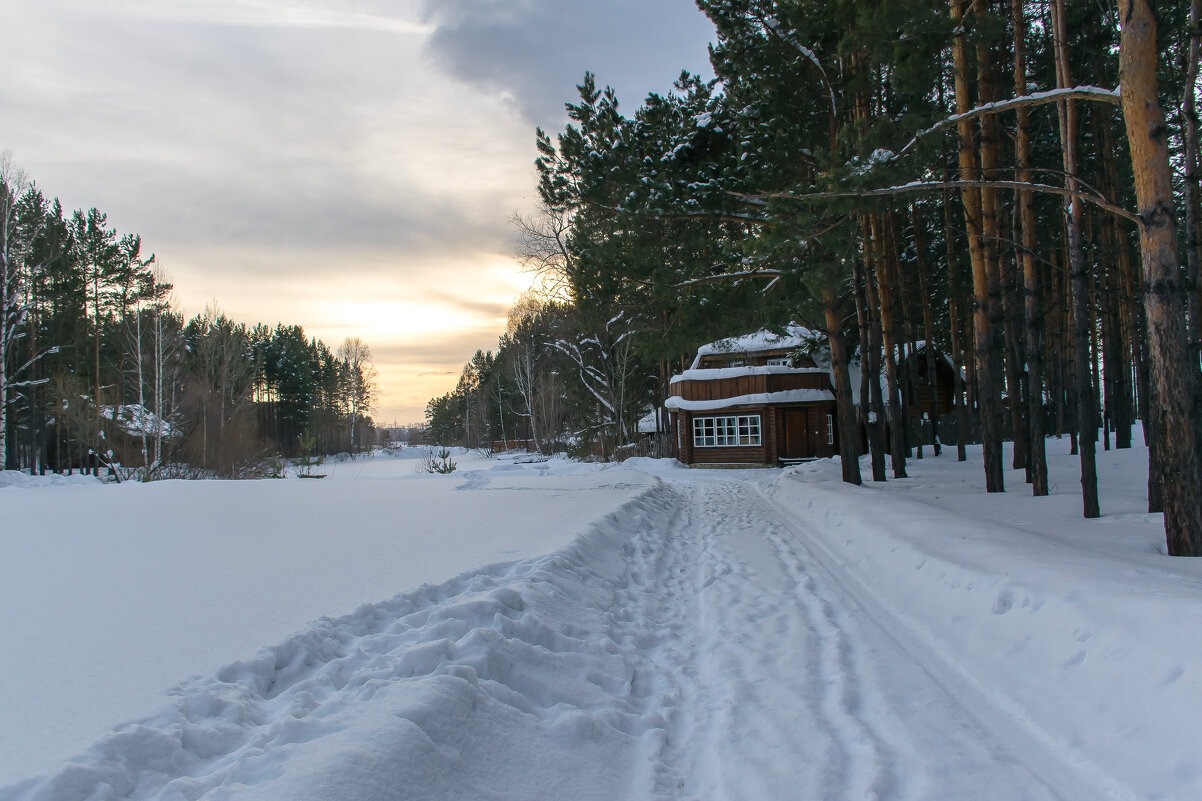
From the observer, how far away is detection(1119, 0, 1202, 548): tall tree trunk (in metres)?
5.59

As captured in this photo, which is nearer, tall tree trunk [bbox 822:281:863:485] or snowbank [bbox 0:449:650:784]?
snowbank [bbox 0:449:650:784]

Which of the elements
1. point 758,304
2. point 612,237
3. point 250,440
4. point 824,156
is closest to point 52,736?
point 824,156

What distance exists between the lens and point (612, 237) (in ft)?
42.3

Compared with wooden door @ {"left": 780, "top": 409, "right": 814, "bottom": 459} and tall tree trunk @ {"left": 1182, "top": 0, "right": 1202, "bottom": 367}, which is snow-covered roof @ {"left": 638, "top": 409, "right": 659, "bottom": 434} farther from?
tall tree trunk @ {"left": 1182, "top": 0, "right": 1202, "bottom": 367}

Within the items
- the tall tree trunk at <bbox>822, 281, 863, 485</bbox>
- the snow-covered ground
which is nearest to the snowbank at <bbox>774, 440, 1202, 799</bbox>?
the snow-covered ground

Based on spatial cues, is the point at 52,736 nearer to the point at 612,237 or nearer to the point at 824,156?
the point at 824,156

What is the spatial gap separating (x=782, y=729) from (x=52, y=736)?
11.0ft

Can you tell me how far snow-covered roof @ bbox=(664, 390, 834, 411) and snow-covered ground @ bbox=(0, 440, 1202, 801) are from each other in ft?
62.4

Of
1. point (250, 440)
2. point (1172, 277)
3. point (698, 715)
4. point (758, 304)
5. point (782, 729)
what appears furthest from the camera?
point (250, 440)

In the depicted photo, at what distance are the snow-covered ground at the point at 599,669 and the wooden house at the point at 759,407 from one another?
19130 millimetres

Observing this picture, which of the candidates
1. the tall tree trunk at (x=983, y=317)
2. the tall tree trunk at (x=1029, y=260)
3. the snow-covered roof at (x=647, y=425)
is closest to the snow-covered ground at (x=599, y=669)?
the tall tree trunk at (x=1029, y=260)

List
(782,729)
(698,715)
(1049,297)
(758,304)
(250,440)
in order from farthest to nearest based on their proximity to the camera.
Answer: (1049,297) < (250,440) < (758,304) < (698,715) < (782,729)

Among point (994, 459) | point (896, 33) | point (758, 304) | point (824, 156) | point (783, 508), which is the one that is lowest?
point (783, 508)

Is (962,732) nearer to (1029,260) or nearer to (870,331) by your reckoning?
(1029,260)
